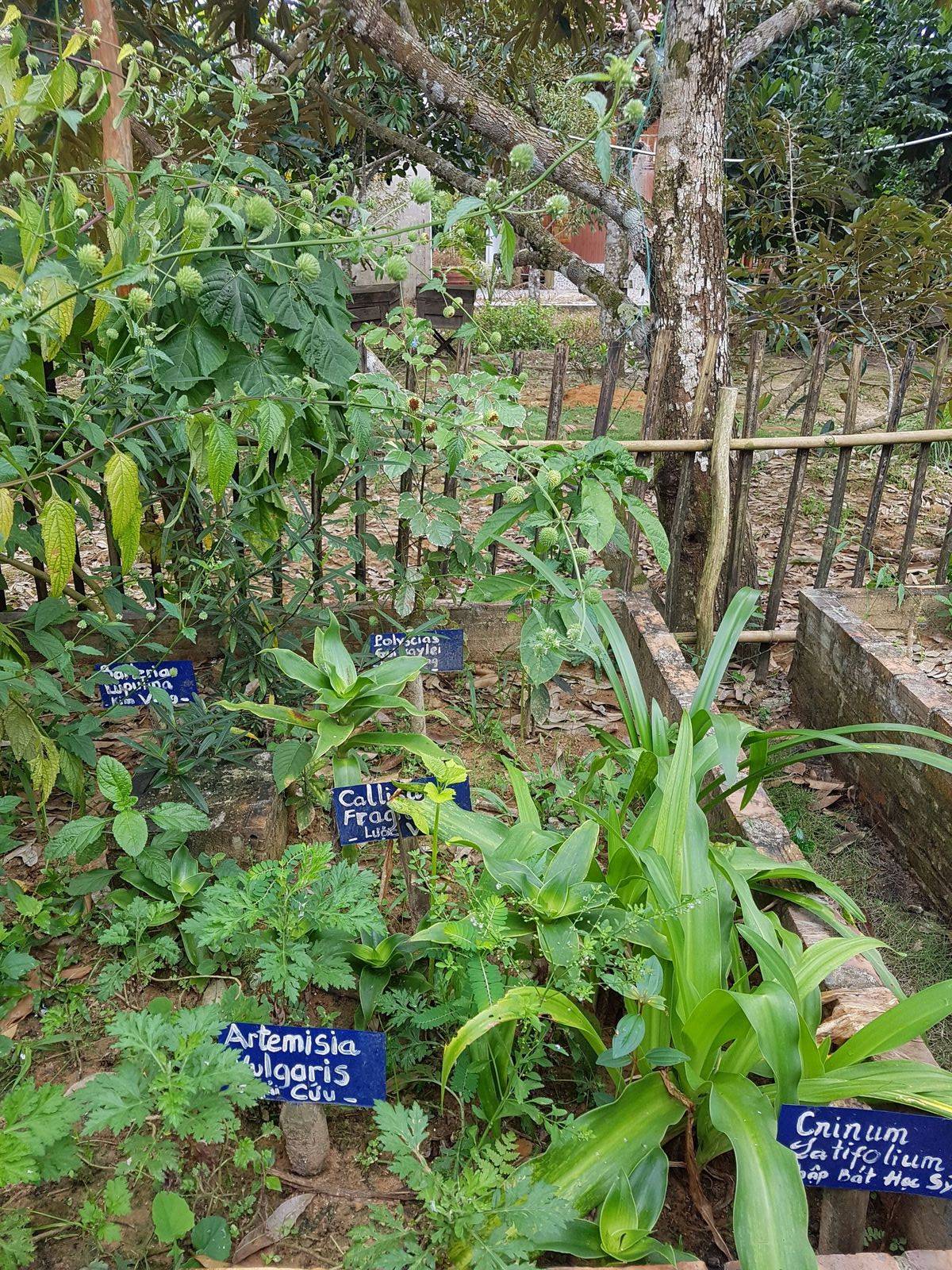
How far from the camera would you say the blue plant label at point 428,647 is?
2215mm

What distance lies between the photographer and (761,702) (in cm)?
320

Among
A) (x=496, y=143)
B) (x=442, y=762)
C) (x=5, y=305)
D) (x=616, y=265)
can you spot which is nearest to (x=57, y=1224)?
(x=442, y=762)

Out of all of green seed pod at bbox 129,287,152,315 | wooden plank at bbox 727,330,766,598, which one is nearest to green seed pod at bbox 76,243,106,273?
green seed pod at bbox 129,287,152,315

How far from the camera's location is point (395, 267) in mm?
1452

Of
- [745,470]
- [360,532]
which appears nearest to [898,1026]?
[360,532]

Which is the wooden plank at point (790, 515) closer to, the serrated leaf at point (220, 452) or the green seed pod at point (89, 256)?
the serrated leaf at point (220, 452)

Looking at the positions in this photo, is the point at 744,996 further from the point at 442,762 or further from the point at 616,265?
the point at 616,265

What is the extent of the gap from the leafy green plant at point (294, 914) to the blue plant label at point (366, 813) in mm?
142

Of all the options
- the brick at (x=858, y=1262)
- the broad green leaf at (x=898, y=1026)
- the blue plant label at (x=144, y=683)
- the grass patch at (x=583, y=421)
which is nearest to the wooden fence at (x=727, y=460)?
the blue plant label at (x=144, y=683)

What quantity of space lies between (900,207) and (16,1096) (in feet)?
18.9

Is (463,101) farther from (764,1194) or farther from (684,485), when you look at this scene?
(764,1194)

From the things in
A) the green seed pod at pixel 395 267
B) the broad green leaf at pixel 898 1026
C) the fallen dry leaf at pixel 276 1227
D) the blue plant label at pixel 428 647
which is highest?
the green seed pod at pixel 395 267

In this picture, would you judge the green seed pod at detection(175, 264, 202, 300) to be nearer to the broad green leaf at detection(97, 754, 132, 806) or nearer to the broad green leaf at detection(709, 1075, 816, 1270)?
the broad green leaf at detection(97, 754, 132, 806)

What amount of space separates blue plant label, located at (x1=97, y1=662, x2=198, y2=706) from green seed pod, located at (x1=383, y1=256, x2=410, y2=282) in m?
0.98
